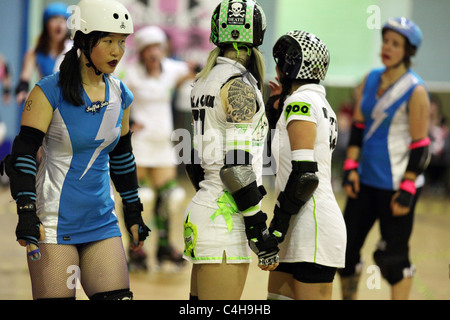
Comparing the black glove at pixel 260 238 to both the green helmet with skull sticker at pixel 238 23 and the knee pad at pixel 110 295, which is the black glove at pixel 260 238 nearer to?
the knee pad at pixel 110 295

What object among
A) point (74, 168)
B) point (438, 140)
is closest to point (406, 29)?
point (74, 168)

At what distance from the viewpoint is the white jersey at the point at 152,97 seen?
5.73 metres

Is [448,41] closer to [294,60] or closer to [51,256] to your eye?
[294,60]

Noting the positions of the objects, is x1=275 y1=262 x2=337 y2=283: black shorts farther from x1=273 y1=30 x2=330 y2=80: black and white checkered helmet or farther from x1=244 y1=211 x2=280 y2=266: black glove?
x1=273 y1=30 x2=330 y2=80: black and white checkered helmet

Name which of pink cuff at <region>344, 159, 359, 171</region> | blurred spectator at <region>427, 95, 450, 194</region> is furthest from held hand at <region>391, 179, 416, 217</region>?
blurred spectator at <region>427, 95, 450, 194</region>

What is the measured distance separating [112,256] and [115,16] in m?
1.03

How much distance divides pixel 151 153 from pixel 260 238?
3.16 m

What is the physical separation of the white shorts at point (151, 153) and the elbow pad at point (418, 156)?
7.63 ft

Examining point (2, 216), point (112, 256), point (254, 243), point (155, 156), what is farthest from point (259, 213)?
point (2, 216)

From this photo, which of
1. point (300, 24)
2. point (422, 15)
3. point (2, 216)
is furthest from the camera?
point (422, 15)

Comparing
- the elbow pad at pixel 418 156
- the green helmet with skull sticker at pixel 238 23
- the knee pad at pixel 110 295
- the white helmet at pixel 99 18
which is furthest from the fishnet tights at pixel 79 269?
the elbow pad at pixel 418 156

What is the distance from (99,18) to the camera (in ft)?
Result: 8.84

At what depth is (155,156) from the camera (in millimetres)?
5652

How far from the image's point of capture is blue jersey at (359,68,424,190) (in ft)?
13.5
